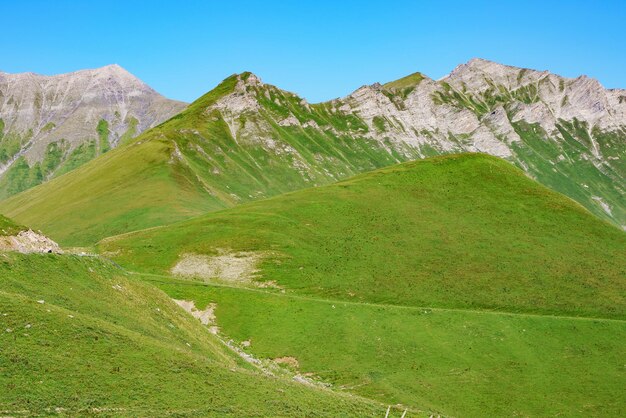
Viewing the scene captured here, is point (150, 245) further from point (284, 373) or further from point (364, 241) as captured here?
point (284, 373)

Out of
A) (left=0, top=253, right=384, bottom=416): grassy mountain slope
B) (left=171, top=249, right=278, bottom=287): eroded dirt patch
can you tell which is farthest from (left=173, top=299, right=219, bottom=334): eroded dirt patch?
(left=0, top=253, right=384, bottom=416): grassy mountain slope

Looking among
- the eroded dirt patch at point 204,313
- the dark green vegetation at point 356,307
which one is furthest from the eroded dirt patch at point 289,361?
the eroded dirt patch at point 204,313

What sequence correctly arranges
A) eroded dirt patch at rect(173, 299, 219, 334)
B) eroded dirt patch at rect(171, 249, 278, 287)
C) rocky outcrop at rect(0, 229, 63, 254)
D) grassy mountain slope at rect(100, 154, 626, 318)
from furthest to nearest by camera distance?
eroded dirt patch at rect(171, 249, 278, 287) < grassy mountain slope at rect(100, 154, 626, 318) < eroded dirt patch at rect(173, 299, 219, 334) < rocky outcrop at rect(0, 229, 63, 254)

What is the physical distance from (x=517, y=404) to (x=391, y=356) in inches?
537

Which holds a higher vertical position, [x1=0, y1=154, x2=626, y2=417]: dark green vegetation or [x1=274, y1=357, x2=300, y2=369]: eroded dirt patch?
A: [x1=0, y1=154, x2=626, y2=417]: dark green vegetation

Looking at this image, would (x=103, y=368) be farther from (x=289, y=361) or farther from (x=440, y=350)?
(x=440, y=350)

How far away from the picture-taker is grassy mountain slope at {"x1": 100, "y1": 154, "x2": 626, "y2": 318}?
82312 mm

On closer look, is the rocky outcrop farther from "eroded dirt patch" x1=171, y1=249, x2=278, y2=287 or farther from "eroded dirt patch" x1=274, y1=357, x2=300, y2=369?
"eroded dirt patch" x1=171, y1=249, x2=278, y2=287

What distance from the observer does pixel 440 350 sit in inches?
2527

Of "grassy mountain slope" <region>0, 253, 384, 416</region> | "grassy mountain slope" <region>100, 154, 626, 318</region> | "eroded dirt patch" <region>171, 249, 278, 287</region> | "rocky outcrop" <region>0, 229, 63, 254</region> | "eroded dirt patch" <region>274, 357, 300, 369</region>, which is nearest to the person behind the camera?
"grassy mountain slope" <region>0, 253, 384, 416</region>

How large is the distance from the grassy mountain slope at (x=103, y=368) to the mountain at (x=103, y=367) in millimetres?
55

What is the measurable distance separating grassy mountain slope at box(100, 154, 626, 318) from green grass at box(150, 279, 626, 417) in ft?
24.3

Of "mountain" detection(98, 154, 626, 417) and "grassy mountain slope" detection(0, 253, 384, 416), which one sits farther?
"mountain" detection(98, 154, 626, 417)

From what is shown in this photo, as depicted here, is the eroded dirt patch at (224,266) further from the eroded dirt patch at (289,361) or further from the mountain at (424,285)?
the eroded dirt patch at (289,361)
